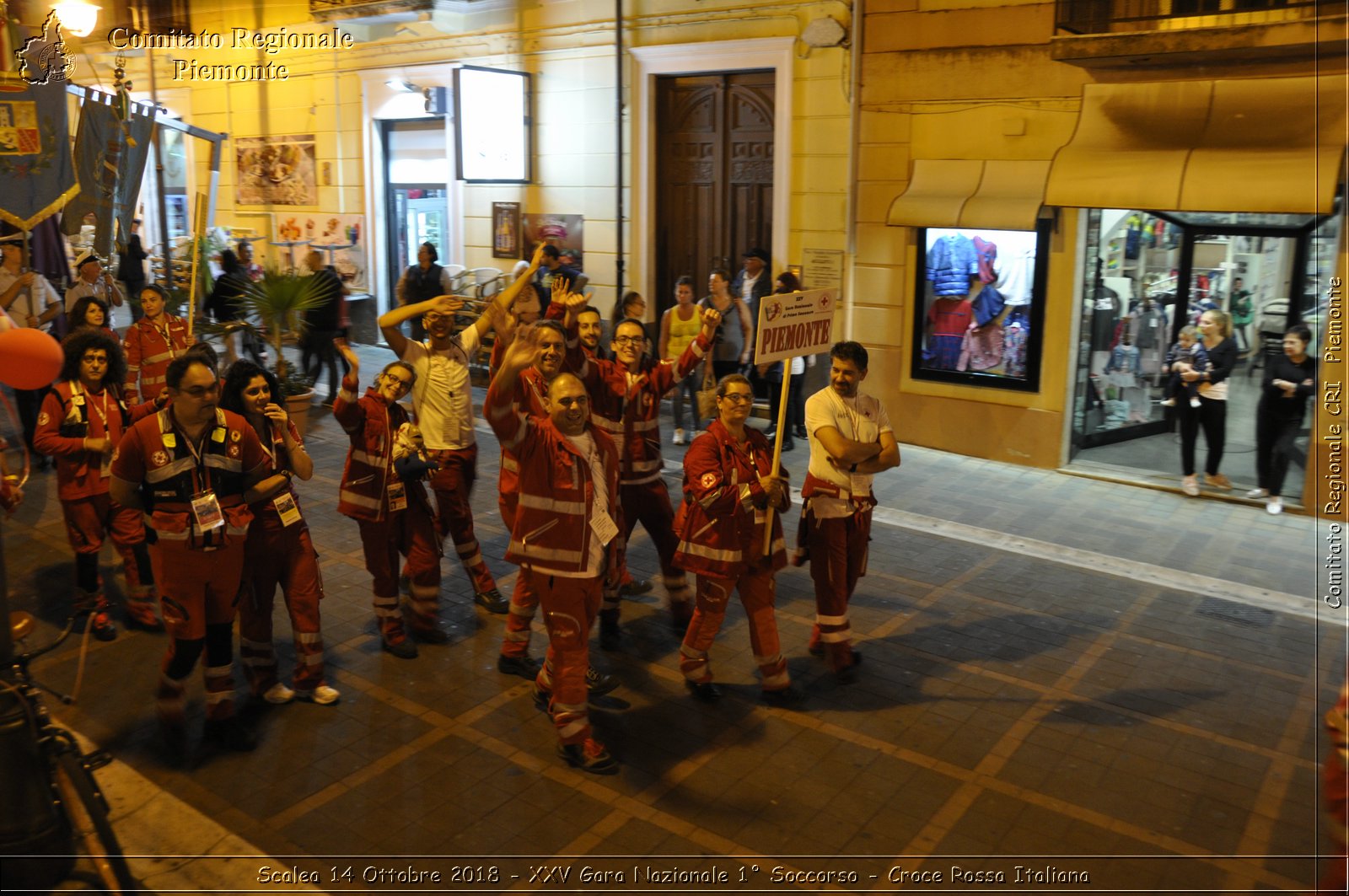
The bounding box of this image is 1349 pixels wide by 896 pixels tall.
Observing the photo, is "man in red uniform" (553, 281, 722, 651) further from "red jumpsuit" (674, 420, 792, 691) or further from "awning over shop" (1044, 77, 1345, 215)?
"awning over shop" (1044, 77, 1345, 215)

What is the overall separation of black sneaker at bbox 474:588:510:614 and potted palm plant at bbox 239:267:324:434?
18.0 ft

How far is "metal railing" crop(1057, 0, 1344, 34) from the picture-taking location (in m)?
9.88

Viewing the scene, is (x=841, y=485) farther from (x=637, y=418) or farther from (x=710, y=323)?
(x=710, y=323)

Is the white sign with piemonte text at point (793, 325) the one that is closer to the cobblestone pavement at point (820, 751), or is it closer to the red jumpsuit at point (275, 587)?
the cobblestone pavement at point (820, 751)

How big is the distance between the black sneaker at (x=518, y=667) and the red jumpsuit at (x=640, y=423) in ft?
2.45

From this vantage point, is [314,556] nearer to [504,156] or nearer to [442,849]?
[442,849]

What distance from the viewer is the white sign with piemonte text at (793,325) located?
6.34m

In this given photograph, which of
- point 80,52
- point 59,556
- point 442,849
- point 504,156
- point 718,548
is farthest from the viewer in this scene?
point 80,52

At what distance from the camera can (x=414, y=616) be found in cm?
732

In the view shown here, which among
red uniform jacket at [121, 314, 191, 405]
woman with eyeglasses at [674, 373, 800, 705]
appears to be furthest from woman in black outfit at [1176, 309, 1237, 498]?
red uniform jacket at [121, 314, 191, 405]

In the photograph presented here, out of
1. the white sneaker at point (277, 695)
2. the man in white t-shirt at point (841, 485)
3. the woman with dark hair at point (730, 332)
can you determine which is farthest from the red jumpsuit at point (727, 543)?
the woman with dark hair at point (730, 332)

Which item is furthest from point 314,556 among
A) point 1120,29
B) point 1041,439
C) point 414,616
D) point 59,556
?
point 1120,29

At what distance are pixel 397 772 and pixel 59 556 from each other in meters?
5.06

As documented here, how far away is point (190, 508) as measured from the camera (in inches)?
215
